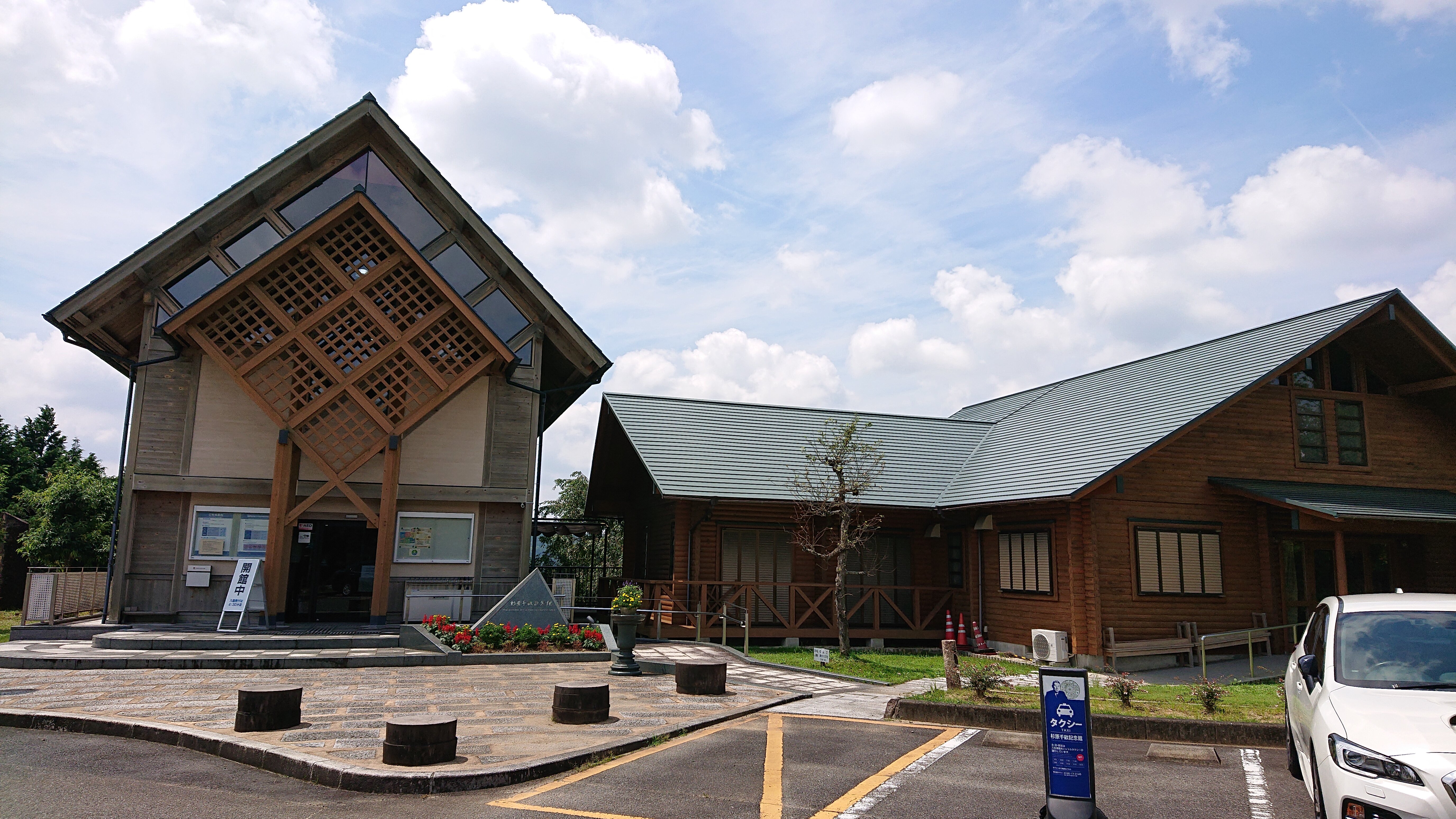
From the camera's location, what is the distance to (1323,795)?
5875mm

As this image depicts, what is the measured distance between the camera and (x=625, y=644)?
47.2 feet

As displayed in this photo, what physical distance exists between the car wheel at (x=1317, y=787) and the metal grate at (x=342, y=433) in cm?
1672

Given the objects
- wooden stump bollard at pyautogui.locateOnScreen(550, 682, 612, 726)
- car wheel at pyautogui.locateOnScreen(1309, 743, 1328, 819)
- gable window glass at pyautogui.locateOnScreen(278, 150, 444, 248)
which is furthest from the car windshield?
gable window glass at pyautogui.locateOnScreen(278, 150, 444, 248)

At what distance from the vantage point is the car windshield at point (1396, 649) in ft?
→ 21.5

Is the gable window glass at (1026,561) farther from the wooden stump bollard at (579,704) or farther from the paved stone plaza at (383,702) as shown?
the wooden stump bollard at (579,704)

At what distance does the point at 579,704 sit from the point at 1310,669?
7.23 m

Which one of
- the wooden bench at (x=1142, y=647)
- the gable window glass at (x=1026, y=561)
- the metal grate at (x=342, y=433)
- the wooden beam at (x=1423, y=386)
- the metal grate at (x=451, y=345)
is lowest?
the wooden bench at (x=1142, y=647)

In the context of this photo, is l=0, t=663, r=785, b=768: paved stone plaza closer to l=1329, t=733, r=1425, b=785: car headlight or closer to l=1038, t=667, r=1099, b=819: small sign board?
l=1038, t=667, r=1099, b=819: small sign board

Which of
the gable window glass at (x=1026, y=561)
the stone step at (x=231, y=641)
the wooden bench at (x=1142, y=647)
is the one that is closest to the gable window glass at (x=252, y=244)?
the stone step at (x=231, y=641)

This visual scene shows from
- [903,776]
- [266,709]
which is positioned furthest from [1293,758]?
[266,709]

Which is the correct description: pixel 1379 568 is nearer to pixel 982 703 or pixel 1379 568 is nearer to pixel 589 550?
pixel 982 703

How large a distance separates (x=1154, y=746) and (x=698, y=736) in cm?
509

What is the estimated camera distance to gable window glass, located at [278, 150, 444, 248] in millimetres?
20031

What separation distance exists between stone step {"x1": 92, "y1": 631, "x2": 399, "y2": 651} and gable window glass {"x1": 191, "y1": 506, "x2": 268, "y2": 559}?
2.24 meters
